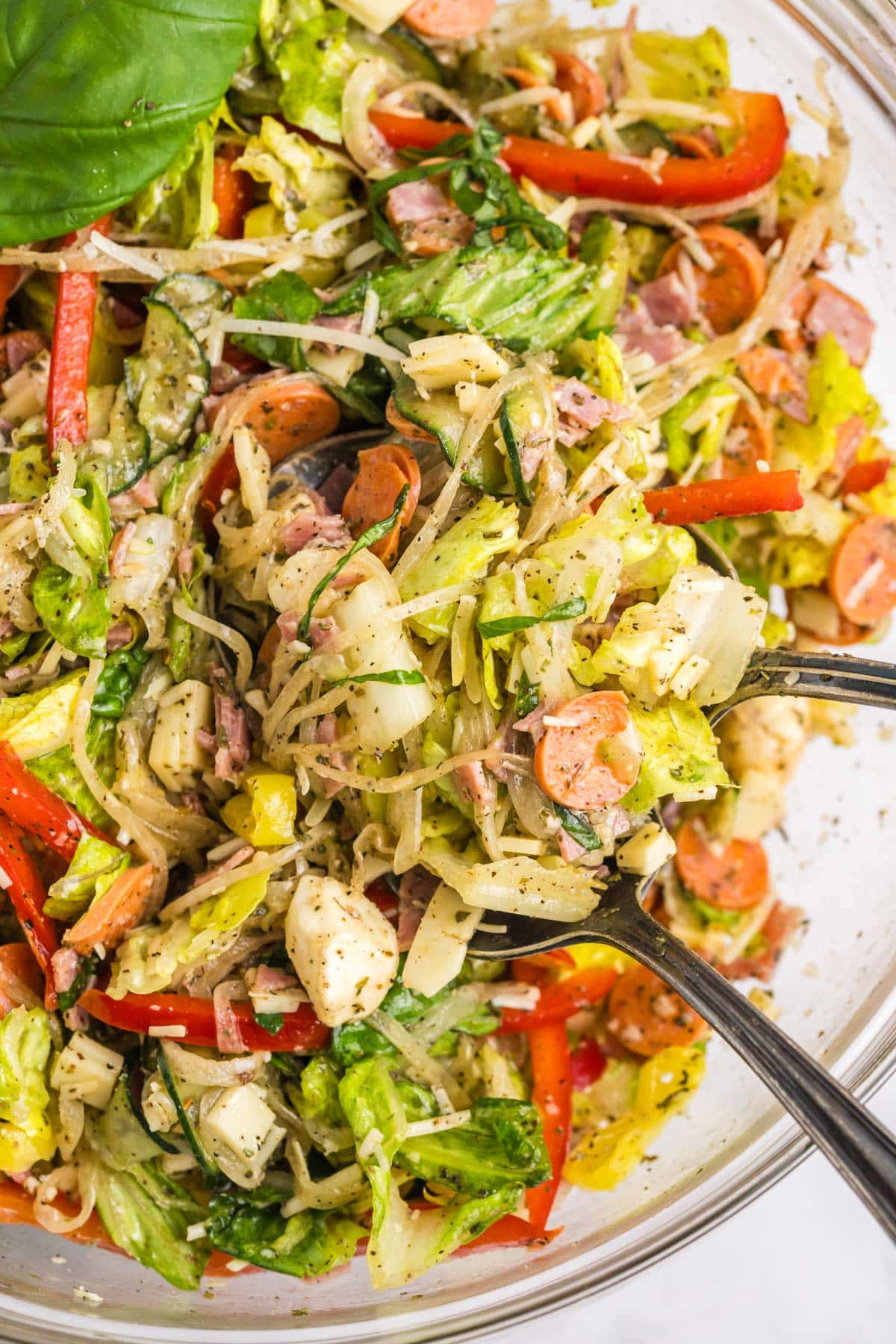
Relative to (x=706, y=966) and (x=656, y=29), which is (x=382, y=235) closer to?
(x=656, y=29)

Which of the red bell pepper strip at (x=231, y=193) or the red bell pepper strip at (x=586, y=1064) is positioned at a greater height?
the red bell pepper strip at (x=231, y=193)

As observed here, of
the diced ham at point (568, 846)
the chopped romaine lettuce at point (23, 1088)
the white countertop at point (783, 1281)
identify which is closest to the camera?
the diced ham at point (568, 846)

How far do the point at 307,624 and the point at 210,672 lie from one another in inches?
16.8

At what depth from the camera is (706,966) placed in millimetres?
2020

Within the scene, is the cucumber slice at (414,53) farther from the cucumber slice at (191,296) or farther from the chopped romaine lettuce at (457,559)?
the chopped romaine lettuce at (457,559)

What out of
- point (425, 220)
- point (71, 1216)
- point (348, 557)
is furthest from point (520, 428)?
point (71, 1216)

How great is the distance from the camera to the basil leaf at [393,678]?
2.02 m

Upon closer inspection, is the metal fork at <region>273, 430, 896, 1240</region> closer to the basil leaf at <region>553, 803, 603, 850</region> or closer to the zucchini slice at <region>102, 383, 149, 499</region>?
the basil leaf at <region>553, 803, 603, 850</region>

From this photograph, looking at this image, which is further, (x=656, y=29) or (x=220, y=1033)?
(x=656, y=29)

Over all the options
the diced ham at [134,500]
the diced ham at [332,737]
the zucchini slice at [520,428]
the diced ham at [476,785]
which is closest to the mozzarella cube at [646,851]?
the diced ham at [476,785]

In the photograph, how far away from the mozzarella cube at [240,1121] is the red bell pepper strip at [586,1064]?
96 cm

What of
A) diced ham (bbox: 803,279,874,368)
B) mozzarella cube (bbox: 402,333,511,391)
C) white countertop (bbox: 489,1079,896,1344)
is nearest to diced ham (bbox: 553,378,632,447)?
mozzarella cube (bbox: 402,333,511,391)

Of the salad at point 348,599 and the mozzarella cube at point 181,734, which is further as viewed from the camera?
the mozzarella cube at point 181,734

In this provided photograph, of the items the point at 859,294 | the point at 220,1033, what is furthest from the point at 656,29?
the point at 220,1033
